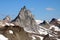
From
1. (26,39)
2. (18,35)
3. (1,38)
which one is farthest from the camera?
(26,39)

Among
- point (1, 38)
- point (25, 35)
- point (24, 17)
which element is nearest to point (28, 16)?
point (24, 17)

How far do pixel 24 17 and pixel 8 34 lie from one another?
147 meters

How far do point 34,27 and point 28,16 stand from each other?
8.10 metres

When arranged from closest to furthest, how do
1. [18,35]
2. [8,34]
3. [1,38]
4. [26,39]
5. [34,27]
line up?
[1,38], [8,34], [18,35], [26,39], [34,27]

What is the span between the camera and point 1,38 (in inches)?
1270

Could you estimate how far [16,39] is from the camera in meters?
39.3

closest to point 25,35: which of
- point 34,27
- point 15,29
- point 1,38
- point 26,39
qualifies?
point 26,39

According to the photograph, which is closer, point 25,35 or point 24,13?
point 25,35

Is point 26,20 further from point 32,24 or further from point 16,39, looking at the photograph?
point 16,39

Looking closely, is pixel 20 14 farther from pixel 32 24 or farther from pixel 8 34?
pixel 8 34

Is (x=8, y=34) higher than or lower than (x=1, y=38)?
higher

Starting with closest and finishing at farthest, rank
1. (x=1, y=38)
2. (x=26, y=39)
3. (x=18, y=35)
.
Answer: (x=1, y=38), (x=18, y=35), (x=26, y=39)

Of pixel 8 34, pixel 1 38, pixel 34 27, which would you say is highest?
pixel 34 27

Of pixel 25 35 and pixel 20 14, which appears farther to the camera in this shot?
pixel 20 14
